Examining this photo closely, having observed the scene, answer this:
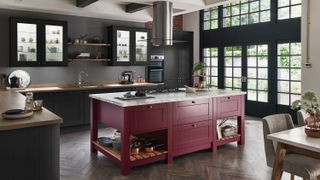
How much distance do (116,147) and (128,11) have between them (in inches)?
147

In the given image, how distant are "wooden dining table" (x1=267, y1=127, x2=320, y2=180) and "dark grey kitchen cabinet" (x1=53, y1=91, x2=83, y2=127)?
457 cm

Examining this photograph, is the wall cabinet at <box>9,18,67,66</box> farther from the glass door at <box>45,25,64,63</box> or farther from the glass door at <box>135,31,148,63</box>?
the glass door at <box>135,31,148,63</box>

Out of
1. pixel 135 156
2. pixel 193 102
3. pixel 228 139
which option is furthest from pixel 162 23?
pixel 135 156

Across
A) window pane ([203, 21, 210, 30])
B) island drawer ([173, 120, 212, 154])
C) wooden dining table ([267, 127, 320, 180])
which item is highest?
window pane ([203, 21, 210, 30])

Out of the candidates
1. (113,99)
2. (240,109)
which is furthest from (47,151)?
(240,109)

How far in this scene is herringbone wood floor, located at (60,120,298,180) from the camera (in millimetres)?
3691

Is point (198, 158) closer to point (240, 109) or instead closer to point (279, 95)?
point (240, 109)

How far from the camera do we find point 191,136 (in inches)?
174

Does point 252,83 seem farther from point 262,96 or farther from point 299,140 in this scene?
point 299,140

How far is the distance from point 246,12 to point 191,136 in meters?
4.63

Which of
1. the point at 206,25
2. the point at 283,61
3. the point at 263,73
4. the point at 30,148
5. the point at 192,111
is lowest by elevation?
A: the point at 30,148

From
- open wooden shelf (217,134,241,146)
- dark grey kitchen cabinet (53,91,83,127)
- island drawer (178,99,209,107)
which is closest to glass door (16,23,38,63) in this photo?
dark grey kitchen cabinet (53,91,83,127)

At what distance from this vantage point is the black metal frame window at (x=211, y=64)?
869 cm

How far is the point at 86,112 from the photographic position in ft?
21.3
